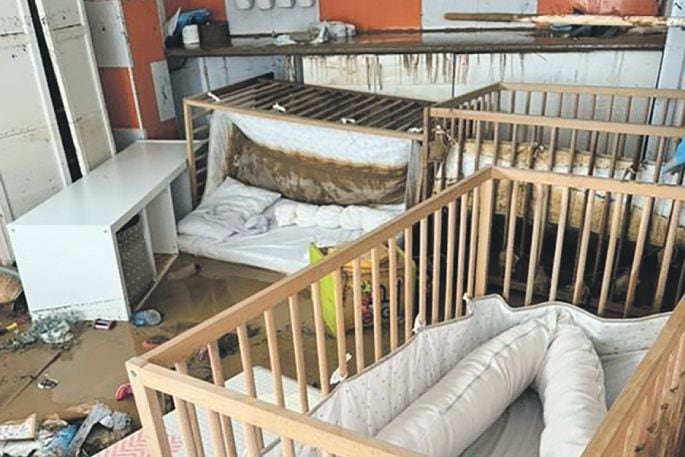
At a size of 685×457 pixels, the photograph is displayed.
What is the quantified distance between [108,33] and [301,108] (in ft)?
4.28

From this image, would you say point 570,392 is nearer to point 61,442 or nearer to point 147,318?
point 61,442

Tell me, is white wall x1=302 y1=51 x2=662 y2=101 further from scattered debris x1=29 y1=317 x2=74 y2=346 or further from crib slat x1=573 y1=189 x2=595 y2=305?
scattered debris x1=29 y1=317 x2=74 y2=346

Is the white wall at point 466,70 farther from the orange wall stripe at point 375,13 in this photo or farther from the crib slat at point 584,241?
the crib slat at point 584,241

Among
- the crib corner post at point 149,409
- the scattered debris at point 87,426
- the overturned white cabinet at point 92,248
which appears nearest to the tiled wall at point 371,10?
the overturned white cabinet at point 92,248

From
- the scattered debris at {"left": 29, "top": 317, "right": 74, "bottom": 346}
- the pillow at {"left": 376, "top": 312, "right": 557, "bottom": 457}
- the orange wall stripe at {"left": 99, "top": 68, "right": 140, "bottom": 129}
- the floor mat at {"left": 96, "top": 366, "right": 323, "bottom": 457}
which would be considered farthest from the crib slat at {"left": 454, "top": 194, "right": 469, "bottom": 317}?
the orange wall stripe at {"left": 99, "top": 68, "right": 140, "bottom": 129}

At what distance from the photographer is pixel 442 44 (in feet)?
12.6

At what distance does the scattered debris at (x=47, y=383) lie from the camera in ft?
8.35

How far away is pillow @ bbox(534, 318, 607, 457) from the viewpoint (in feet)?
5.10

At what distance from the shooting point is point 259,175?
12.5 feet

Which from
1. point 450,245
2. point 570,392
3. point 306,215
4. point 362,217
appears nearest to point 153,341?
point 306,215

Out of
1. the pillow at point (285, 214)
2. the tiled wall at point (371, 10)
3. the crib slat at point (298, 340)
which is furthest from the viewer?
the tiled wall at point (371, 10)

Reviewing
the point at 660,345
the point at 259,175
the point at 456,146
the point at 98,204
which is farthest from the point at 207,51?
the point at 660,345

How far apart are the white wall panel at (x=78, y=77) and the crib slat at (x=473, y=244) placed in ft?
7.90

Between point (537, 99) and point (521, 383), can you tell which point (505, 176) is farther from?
point (537, 99)
